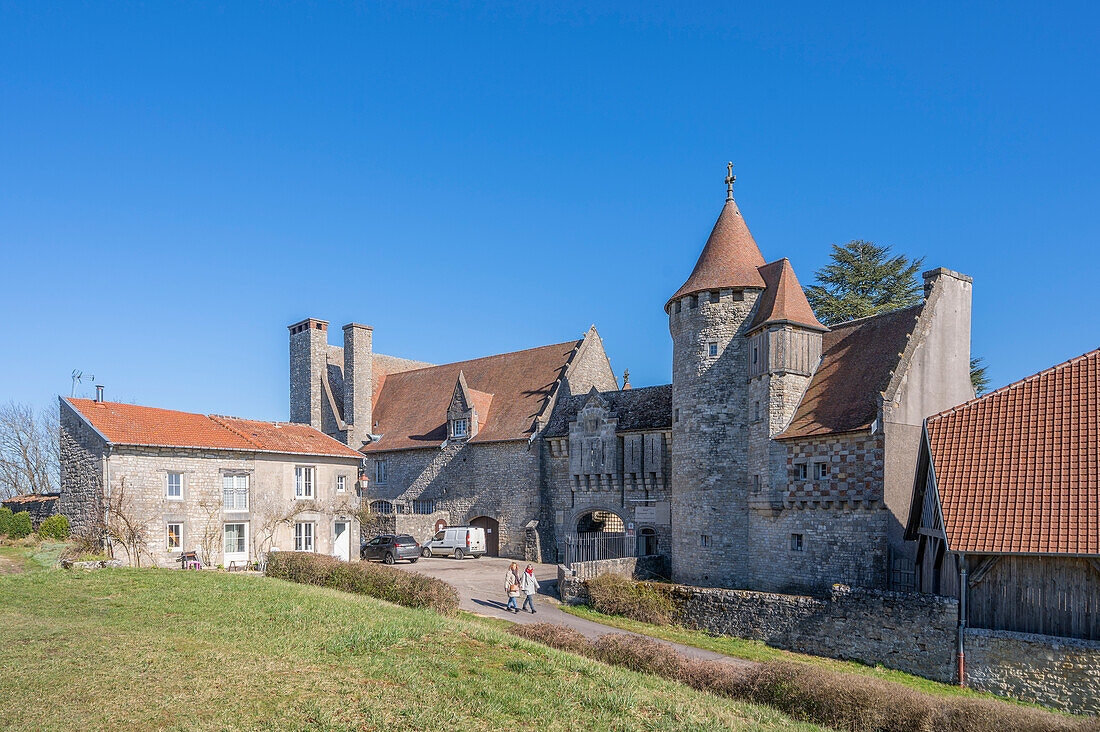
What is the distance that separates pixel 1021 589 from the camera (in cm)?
1567

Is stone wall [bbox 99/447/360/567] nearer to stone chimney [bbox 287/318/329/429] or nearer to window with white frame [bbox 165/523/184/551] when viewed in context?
window with white frame [bbox 165/523/184/551]

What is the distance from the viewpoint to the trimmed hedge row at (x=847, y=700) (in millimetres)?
10000

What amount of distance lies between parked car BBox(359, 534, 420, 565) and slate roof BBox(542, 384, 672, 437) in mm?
8060

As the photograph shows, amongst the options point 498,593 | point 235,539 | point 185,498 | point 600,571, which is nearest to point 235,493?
point 235,539

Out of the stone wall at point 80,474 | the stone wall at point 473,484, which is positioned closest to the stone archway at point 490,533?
the stone wall at point 473,484

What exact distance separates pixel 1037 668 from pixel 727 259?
15808 millimetres

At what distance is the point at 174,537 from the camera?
25953 millimetres

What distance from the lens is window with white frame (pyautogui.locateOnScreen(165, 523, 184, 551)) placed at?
25.7 m

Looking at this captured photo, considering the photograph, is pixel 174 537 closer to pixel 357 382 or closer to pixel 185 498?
pixel 185 498

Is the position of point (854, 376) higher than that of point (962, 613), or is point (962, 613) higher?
point (854, 376)

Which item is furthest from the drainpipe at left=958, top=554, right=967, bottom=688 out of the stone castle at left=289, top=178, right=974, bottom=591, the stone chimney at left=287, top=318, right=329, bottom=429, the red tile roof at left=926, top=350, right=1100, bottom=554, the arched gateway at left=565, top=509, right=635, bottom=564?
the stone chimney at left=287, top=318, right=329, bottom=429

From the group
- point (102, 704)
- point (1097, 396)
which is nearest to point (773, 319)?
point (1097, 396)

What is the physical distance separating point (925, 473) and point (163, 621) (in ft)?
57.4

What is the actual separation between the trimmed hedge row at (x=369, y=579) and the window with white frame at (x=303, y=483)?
324 inches
